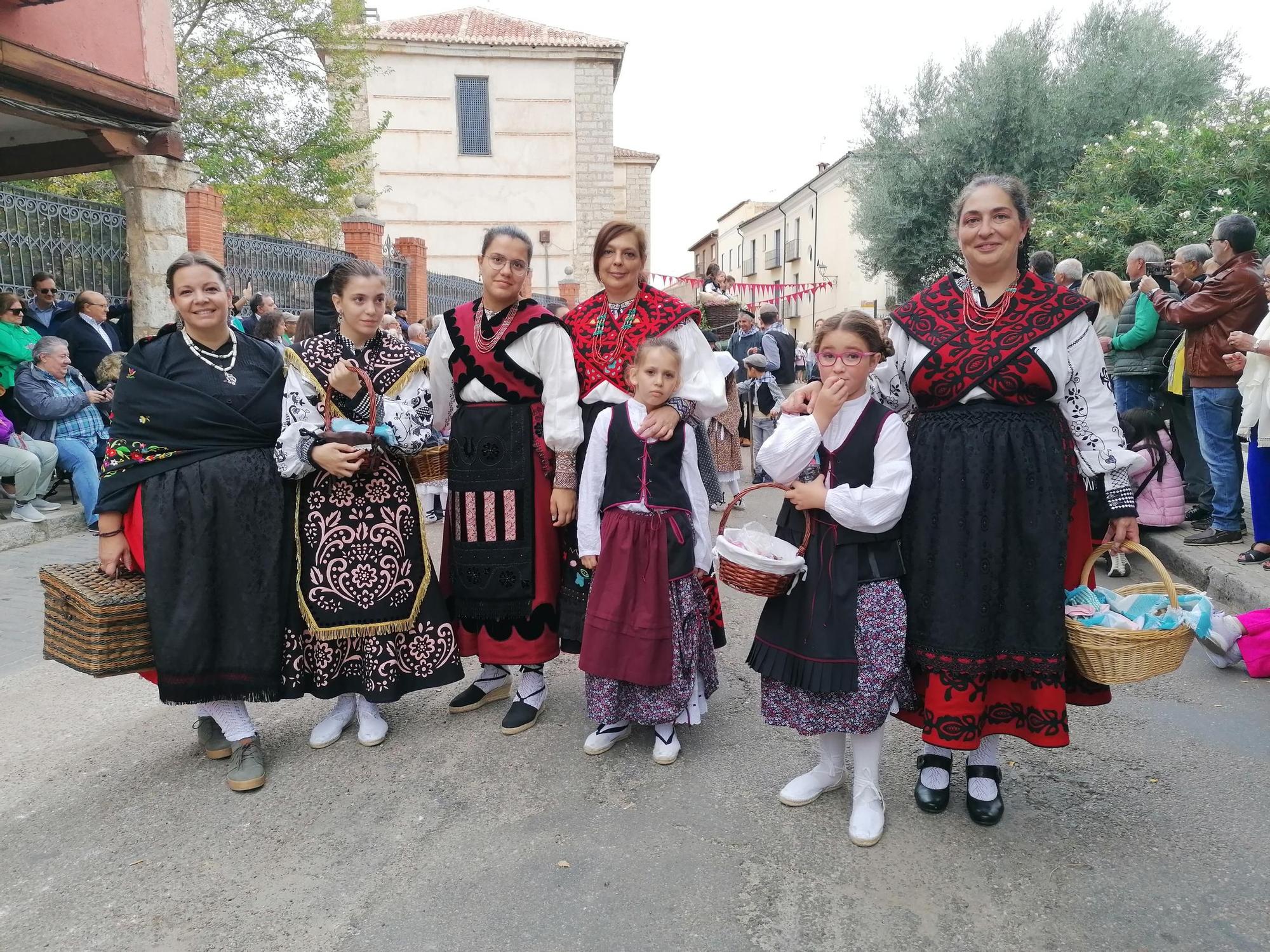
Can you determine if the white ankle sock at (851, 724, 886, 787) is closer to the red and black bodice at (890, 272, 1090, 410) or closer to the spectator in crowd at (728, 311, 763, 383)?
the red and black bodice at (890, 272, 1090, 410)

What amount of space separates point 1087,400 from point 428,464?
2370 mm

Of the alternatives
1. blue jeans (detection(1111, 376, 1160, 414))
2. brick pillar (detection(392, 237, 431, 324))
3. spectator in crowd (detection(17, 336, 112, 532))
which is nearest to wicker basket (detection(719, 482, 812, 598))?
blue jeans (detection(1111, 376, 1160, 414))

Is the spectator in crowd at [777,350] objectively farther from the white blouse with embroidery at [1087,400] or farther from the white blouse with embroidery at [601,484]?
the white blouse with embroidery at [1087,400]

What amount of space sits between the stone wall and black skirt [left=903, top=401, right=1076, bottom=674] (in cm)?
2450

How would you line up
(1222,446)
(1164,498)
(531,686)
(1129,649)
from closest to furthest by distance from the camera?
(1129,649), (531,686), (1222,446), (1164,498)

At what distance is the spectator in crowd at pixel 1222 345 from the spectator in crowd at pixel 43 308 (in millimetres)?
9563

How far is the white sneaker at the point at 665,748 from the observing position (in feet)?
10.8

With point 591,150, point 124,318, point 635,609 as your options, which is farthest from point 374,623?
point 591,150

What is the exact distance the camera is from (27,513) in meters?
7.20

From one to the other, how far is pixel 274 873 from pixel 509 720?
1156 millimetres

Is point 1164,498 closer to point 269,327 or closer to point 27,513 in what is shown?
point 269,327

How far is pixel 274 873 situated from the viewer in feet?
8.66

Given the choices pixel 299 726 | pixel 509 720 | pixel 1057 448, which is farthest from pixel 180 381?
pixel 1057 448

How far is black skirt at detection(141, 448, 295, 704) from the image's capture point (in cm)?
309
